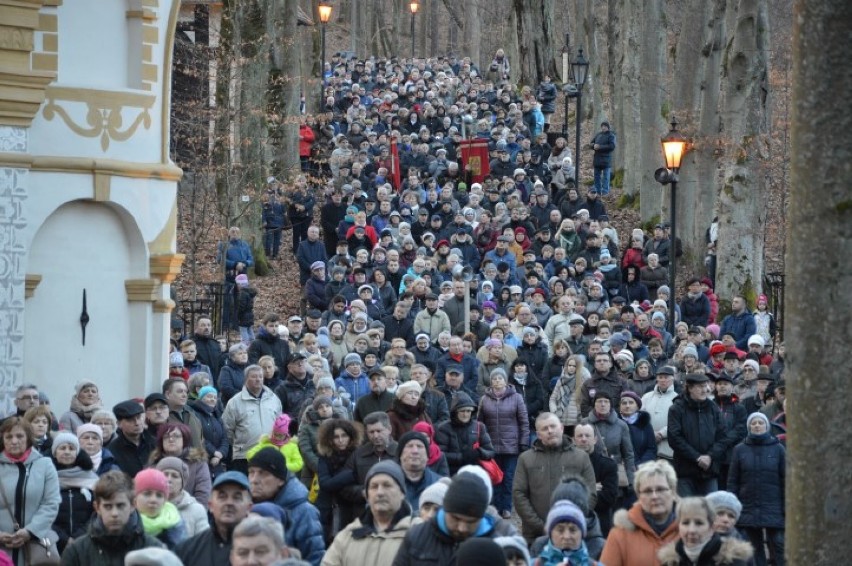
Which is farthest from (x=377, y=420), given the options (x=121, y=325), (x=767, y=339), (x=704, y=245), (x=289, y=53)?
(x=289, y=53)

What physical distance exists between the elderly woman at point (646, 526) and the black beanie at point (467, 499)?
6.06ft

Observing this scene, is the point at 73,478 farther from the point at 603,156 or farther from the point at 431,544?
the point at 603,156

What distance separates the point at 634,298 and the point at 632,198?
14.6m

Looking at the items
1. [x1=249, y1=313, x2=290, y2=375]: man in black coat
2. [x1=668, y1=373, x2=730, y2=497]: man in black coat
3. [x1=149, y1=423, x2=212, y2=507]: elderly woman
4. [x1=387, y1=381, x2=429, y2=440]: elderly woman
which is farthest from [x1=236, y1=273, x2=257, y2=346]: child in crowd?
[x1=149, y1=423, x2=212, y2=507]: elderly woman

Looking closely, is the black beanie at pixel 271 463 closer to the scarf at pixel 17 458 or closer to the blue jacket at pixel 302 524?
the blue jacket at pixel 302 524

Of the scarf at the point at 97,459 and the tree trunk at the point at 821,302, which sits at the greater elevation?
the tree trunk at the point at 821,302

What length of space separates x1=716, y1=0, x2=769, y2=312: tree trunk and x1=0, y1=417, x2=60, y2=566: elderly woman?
17.5 m

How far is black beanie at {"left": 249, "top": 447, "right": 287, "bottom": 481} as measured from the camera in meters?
9.76

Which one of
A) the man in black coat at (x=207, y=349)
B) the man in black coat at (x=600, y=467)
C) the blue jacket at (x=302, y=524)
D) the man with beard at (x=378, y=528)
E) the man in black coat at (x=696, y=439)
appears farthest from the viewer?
the man in black coat at (x=207, y=349)

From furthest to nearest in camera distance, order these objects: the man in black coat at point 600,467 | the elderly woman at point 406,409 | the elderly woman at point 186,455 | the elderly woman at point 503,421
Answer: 1. the elderly woman at point 503,421
2. the elderly woman at point 406,409
3. the man in black coat at point 600,467
4. the elderly woman at point 186,455

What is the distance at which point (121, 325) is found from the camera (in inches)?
704

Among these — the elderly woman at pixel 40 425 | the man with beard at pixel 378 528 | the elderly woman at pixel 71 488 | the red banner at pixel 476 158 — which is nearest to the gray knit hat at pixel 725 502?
the man with beard at pixel 378 528

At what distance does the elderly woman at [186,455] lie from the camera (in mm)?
12250

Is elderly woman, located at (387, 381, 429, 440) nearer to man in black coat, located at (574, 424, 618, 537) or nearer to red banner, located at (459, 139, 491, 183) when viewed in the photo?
man in black coat, located at (574, 424, 618, 537)
